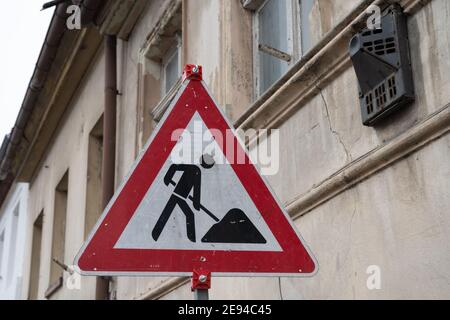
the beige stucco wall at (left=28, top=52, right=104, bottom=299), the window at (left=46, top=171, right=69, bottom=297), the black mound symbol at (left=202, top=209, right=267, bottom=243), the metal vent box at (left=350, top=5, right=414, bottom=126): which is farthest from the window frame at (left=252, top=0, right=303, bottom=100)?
the window at (left=46, top=171, right=69, bottom=297)

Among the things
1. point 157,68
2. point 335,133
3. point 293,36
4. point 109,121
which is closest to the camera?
point 335,133

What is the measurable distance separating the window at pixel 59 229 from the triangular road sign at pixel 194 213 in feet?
28.2

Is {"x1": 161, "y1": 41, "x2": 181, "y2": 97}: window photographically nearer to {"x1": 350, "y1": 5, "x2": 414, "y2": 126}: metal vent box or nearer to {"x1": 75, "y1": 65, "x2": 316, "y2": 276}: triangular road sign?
{"x1": 350, "y1": 5, "x2": 414, "y2": 126}: metal vent box

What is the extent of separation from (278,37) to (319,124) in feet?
5.15

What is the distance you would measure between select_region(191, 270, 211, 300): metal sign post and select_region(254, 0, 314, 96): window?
2.94 metres

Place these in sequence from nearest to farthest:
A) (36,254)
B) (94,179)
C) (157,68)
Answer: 1. (157,68)
2. (94,179)
3. (36,254)

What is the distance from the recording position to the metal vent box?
3.89 meters

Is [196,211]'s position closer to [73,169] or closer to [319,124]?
[319,124]

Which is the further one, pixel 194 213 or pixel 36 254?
pixel 36 254

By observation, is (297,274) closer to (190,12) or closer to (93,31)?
(190,12)

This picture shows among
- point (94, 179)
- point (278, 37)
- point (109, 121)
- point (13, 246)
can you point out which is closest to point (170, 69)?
point (109, 121)

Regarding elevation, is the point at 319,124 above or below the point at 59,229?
below

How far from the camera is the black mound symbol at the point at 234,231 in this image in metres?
2.93

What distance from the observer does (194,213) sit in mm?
2943
